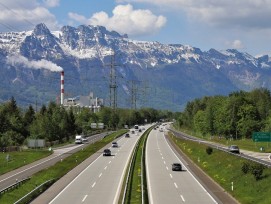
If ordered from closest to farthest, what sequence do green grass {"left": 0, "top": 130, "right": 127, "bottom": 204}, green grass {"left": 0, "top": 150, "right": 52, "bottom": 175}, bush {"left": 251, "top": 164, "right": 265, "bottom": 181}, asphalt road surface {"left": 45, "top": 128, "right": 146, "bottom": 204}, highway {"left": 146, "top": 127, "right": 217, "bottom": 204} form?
asphalt road surface {"left": 45, "top": 128, "right": 146, "bottom": 204}
highway {"left": 146, "top": 127, "right": 217, "bottom": 204}
green grass {"left": 0, "top": 130, "right": 127, "bottom": 204}
bush {"left": 251, "top": 164, "right": 265, "bottom": 181}
green grass {"left": 0, "top": 150, "right": 52, "bottom": 175}

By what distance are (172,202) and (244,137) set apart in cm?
10730

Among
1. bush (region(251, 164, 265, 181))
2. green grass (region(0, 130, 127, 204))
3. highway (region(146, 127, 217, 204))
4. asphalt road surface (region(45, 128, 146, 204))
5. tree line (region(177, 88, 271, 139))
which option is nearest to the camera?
asphalt road surface (region(45, 128, 146, 204))

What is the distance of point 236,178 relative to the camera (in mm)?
48562

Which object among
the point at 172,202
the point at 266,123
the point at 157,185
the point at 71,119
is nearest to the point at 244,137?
the point at 266,123

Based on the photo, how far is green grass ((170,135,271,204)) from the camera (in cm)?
3916

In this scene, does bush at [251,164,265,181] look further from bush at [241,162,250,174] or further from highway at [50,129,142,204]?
highway at [50,129,142,204]

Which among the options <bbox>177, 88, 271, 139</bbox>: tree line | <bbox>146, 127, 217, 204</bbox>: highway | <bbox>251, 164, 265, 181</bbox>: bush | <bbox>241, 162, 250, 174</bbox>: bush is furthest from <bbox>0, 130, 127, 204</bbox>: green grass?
<bbox>177, 88, 271, 139</bbox>: tree line

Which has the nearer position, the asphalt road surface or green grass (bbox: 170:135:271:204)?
the asphalt road surface

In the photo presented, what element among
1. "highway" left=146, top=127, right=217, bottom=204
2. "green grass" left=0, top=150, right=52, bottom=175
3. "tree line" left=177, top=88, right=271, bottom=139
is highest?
"tree line" left=177, top=88, right=271, bottom=139

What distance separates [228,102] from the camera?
148 m

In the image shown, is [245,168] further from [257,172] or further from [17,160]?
[17,160]

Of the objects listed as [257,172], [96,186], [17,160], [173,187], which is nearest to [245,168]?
[257,172]

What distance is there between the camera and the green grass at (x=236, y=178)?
1542 inches

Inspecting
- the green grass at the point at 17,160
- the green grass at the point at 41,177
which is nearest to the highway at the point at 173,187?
the green grass at the point at 41,177
